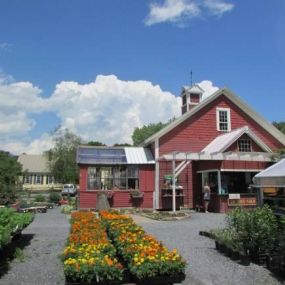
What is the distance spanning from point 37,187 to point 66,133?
624 inches

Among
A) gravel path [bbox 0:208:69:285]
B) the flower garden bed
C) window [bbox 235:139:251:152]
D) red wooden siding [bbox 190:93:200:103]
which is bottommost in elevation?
gravel path [bbox 0:208:69:285]

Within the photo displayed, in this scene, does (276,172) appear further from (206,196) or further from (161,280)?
(206,196)

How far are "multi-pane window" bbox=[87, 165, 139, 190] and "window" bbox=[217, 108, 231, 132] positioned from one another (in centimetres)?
722

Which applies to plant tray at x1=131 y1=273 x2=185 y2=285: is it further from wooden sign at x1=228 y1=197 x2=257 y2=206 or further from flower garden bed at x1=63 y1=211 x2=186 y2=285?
wooden sign at x1=228 y1=197 x2=257 y2=206

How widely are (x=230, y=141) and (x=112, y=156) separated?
7605mm

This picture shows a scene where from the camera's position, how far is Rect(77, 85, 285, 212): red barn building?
82.6 ft

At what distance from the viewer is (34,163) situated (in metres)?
80.2

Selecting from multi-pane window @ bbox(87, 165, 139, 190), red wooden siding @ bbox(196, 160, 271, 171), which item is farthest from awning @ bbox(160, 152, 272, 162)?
multi-pane window @ bbox(87, 165, 139, 190)

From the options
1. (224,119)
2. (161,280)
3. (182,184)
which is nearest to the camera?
(161,280)

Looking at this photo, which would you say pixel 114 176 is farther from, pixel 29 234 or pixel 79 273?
pixel 79 273

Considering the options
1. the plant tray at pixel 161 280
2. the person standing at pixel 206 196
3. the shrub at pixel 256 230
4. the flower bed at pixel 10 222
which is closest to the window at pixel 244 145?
the person standing at pixel 206 196

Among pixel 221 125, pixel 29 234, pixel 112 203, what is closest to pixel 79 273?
pixel 29 234

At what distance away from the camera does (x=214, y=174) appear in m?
26.3

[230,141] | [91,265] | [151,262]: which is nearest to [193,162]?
[230,141]
